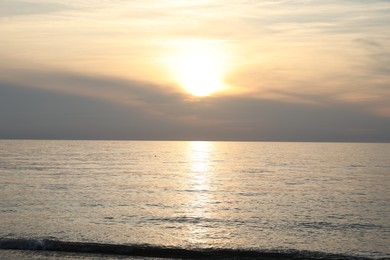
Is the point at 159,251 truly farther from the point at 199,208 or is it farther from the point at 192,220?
the point at 199,208

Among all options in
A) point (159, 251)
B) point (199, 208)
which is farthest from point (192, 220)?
point (159, 251)

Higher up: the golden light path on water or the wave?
the wave

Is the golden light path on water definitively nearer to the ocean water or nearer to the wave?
the ocean water

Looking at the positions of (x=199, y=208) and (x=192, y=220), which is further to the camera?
(x=199, y=208)

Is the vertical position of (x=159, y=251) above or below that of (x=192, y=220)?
above

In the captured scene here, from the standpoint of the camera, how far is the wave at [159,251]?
27.5 meters

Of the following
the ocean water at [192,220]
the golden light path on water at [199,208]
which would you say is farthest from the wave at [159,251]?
the golden light path on water at [199,208]

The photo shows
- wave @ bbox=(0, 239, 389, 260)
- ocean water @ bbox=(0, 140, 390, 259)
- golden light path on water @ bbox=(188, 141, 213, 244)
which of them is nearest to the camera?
wave @ bbox=(0, 239, 389, 260)

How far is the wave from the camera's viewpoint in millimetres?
27547

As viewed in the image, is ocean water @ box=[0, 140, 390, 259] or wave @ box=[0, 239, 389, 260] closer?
wave @ box=[0, 239, 389, 260]

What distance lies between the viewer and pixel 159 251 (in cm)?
2828

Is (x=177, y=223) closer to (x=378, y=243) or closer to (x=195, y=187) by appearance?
(x=378, y=243)

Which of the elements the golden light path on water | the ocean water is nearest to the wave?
the ocean water

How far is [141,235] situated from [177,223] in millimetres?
5481
